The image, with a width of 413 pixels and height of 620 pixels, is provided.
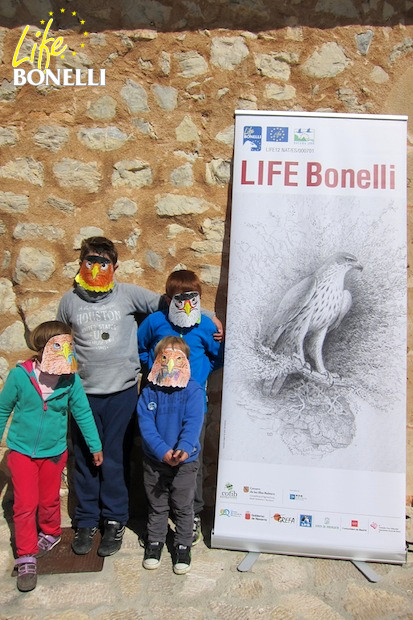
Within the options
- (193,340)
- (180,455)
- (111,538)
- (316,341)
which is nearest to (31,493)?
(111,538)

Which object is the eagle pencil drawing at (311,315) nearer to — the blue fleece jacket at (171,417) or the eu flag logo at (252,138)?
the blue fleece jacket at (171,417)

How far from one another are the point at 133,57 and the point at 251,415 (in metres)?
2.18

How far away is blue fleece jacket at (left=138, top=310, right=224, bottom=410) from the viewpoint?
3189 millimetres

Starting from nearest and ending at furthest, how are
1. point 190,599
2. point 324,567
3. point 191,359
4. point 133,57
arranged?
1. point 190,599
2. point 324,567
3. point 191,359
4. point 133,57

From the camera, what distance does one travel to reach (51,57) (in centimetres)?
351

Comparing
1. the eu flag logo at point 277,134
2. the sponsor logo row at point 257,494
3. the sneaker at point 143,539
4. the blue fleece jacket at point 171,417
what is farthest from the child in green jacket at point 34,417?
the eu flag logo at point 277,134

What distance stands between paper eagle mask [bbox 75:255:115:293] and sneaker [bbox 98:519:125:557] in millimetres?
1254

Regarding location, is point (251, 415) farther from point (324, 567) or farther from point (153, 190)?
point (153, 190)

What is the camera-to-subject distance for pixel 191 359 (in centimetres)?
319

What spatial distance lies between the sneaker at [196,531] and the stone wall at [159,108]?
3.91 feet

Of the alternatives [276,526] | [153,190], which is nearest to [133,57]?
[153,190]

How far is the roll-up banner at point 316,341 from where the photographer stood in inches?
120

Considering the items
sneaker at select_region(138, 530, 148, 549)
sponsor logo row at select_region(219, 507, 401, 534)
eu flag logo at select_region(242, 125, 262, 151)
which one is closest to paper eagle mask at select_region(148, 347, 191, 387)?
sponsor logo row at select_region(219, 507, 401, 534)

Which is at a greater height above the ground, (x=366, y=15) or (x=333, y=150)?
(x=366, y=15)
